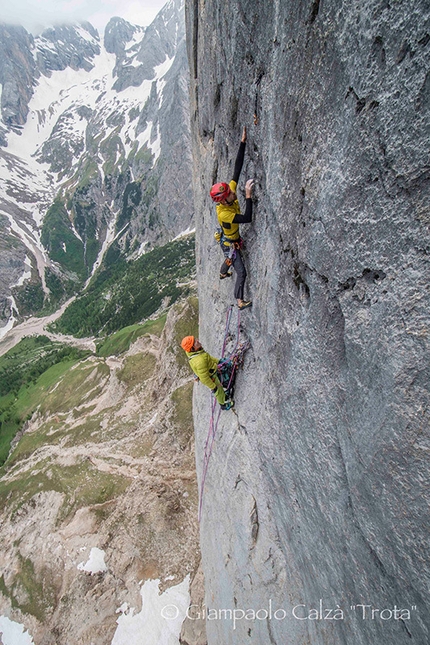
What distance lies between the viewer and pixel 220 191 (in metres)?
8.46

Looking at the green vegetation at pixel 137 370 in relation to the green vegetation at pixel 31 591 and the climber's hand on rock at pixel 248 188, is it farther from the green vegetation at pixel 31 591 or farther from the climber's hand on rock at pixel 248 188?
the climber's hand on rock at pixel 248 188

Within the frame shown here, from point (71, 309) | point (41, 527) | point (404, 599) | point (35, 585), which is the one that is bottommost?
point (35, 585)

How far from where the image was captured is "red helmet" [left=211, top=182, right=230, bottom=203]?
845 cm

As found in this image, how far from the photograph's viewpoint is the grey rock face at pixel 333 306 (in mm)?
4332

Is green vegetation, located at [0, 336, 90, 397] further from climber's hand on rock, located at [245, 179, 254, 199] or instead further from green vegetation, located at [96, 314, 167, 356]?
climber's hand on rock, located at [245, 179, 254, 199]

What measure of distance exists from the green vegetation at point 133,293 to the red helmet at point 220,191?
101720 mm

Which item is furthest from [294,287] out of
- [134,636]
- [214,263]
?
[134,636]

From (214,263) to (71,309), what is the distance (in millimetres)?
179824

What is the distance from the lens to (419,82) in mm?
3852

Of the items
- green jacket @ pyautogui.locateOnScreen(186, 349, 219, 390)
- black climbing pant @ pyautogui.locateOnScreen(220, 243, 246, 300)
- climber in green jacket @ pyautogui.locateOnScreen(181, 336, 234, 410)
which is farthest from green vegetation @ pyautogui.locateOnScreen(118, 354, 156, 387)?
black climbing pant @ pyautogui.locateOnScreen(220, 243, 246, 300)

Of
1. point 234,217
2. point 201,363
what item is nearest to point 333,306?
point 234,217

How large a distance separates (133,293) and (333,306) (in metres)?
147

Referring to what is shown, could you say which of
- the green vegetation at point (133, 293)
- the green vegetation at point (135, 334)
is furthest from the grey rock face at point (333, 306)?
the green vegetation at point (133, 293)

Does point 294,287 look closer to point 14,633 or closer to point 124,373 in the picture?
point 14,633
